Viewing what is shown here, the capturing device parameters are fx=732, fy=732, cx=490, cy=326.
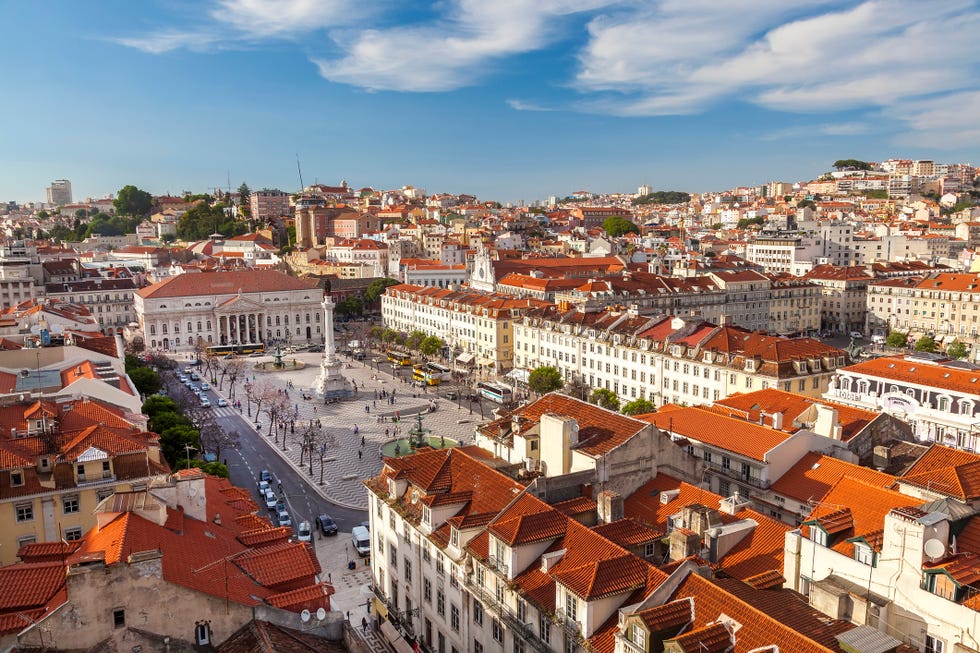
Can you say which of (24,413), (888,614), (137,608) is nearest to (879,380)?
(888,614)

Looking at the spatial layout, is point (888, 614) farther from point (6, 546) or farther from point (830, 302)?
point (830, 302)

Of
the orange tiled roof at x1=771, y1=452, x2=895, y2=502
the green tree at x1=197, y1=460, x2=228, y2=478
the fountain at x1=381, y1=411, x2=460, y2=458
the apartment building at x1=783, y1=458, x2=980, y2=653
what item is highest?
the apartment building at x1=783, y1=458, x2=980, y2=653

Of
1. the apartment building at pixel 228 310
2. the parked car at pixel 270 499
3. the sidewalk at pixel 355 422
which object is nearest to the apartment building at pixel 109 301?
the apartment building at pixel 228 310

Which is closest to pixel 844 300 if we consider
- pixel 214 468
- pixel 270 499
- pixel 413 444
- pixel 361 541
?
pixel 413 444

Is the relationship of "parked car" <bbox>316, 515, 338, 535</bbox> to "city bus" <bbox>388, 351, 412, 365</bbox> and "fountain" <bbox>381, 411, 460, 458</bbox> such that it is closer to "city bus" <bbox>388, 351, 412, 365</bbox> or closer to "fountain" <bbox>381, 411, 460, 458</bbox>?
"fountain" <bbox>381, 411, 460, 458</bbox>

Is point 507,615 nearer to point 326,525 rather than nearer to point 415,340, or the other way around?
point 326,525

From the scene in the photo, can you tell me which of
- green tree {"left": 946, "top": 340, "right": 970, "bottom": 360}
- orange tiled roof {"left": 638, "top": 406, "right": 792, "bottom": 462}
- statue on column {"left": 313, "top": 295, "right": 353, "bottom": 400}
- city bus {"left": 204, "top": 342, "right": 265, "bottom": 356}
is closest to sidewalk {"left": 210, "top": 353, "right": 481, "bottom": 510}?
statue on column {"left": 313, "top": 295, "right": 353, "bottom": 400}

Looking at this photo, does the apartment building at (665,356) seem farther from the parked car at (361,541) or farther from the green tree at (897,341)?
the green tree at (897,341)
